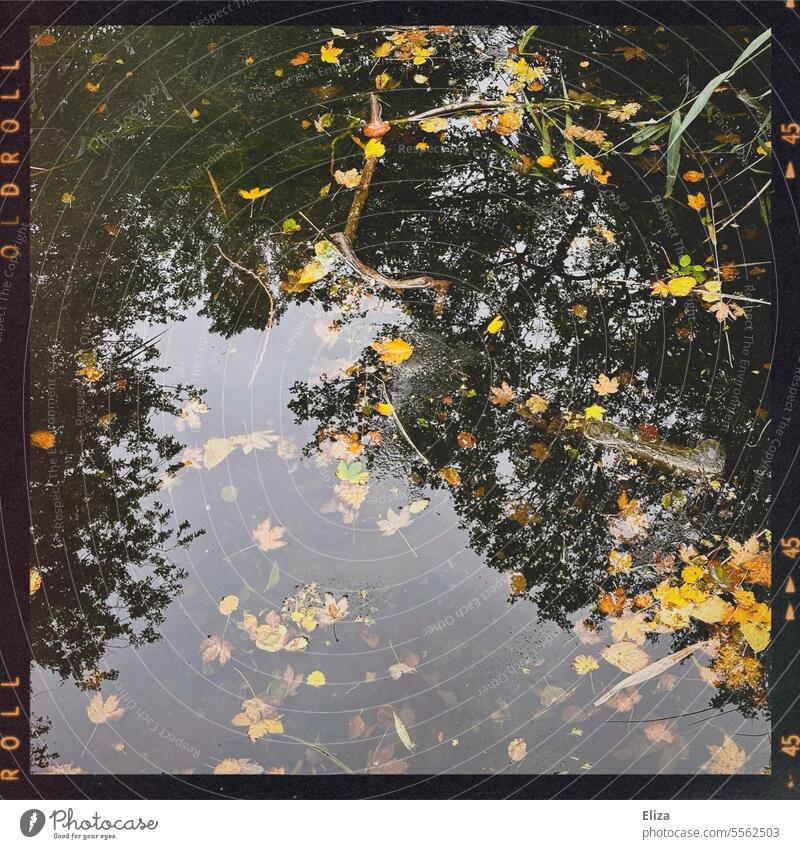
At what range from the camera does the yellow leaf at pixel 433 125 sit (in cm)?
322

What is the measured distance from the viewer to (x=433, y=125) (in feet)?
10.6

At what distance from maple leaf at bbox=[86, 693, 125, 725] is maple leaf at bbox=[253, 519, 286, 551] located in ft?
3.69

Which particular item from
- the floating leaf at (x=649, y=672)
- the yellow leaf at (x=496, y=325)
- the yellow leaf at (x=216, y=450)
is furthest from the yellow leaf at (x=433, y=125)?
the floating leaf at (x=649, y=672)

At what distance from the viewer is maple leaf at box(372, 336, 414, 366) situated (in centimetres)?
319

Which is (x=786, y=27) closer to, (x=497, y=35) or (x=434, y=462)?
(x=497, y=35)

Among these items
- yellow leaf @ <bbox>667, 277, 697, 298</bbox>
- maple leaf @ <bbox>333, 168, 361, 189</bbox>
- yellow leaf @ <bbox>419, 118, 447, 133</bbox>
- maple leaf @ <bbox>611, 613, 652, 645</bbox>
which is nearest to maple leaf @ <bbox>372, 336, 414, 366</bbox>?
maple leaf @ <bbox>333, 168, 361, 189</bbox>

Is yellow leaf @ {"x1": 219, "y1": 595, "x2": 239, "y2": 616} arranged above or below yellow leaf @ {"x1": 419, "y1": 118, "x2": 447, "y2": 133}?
below

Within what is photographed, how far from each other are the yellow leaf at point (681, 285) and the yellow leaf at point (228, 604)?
2.97 m

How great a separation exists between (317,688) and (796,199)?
3.82 m

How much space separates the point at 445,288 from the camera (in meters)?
3.21

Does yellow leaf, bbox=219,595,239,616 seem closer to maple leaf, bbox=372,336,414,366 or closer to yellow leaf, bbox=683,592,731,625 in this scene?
maple leaf, bbox=372,336,414,366

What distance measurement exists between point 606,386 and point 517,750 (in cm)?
203

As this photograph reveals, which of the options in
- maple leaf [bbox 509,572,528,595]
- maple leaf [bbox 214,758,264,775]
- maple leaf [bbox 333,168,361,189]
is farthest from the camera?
maple leaf [bbox 333,168,361,189]

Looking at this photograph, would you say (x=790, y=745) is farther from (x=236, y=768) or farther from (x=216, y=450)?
(x=216, y=450)
